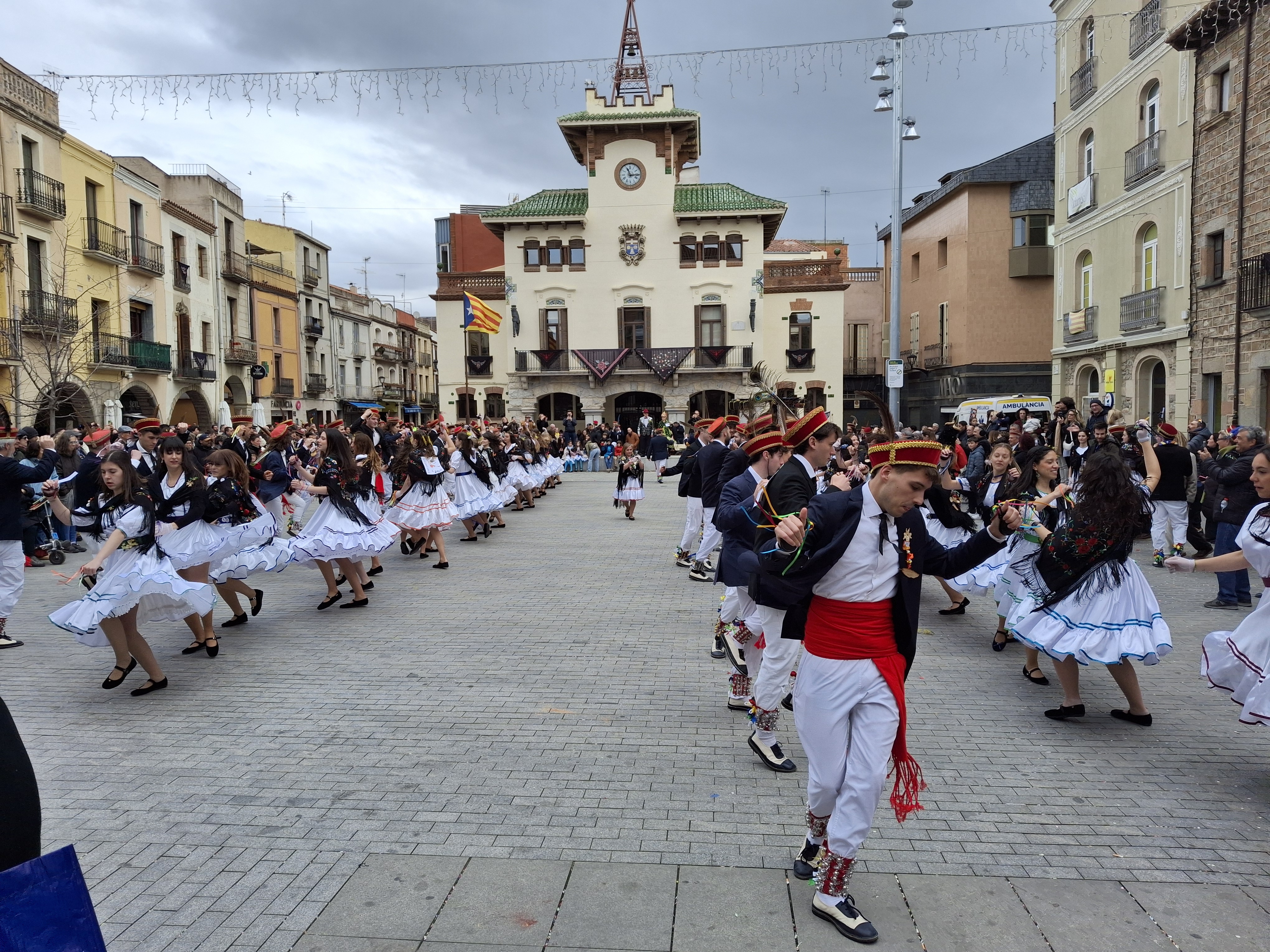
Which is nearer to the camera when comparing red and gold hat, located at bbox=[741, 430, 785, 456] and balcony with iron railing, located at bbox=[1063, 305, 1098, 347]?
red and gold hat, located at bbox=[741, 430, 785, 456]

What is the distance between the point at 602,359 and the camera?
40.4m

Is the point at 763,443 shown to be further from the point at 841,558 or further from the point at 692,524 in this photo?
the point at 692,524

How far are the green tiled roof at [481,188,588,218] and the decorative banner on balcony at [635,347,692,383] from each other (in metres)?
7.04

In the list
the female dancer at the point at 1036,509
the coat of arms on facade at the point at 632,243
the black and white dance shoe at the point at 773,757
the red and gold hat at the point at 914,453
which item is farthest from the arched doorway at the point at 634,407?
the red and gold hat at the point at 914,453

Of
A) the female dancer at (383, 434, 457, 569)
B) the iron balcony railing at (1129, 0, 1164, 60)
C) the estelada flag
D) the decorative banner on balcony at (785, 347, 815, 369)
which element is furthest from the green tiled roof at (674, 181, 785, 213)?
the female dancer at (383, 434, 457, 569)

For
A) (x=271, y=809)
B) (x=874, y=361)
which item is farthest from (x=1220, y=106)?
(x=874, y=361)

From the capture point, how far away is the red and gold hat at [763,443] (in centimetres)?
559

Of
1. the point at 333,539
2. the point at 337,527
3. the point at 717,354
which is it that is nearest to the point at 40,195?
the point at 337,527

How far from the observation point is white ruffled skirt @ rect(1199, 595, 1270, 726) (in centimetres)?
455

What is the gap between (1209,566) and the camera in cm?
482

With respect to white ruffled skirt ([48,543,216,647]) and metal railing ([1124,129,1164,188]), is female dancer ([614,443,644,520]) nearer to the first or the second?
white ruffled skirt ([48,543,216,647])

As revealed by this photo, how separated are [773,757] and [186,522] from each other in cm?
510

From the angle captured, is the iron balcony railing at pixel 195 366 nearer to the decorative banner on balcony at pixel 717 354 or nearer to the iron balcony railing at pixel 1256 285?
the decorative banner on balcony at pixel 717 354

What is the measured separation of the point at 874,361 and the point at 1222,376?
96.6 feet
